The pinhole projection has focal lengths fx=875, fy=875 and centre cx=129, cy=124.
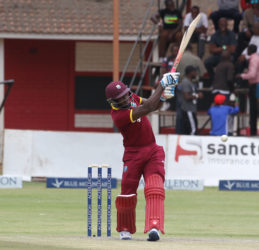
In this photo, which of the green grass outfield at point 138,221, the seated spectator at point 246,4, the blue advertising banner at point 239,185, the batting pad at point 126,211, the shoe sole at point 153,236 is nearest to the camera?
the green grass outfield at point 138,221

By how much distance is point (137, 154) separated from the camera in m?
9.84

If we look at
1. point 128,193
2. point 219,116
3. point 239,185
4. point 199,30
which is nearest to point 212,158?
point 239,185

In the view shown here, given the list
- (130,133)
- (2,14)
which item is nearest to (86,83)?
(2,14)

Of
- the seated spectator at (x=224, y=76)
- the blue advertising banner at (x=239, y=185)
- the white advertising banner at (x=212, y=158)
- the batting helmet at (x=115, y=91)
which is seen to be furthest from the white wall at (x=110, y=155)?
the batting helmet at (x=115, y=91)

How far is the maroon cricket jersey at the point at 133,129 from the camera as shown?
9.66m

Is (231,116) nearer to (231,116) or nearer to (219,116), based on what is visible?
(231,116)

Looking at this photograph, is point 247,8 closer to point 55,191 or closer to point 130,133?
point 55,191

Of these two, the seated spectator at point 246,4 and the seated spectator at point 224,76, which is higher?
the seated spectator at point 246,4

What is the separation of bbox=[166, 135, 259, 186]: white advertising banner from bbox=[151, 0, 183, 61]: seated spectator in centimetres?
371

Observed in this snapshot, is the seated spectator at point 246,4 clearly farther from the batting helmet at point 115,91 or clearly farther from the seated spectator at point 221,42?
the batting helmet at point 115,91

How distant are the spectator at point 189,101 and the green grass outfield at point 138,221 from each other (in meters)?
2.59

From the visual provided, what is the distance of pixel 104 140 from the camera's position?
62.0 feet

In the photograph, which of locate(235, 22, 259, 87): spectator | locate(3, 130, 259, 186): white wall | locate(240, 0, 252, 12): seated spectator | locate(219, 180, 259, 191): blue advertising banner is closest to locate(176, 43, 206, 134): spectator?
locate(235, 22, 259, 87): spectator

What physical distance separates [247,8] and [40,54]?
332 inches
